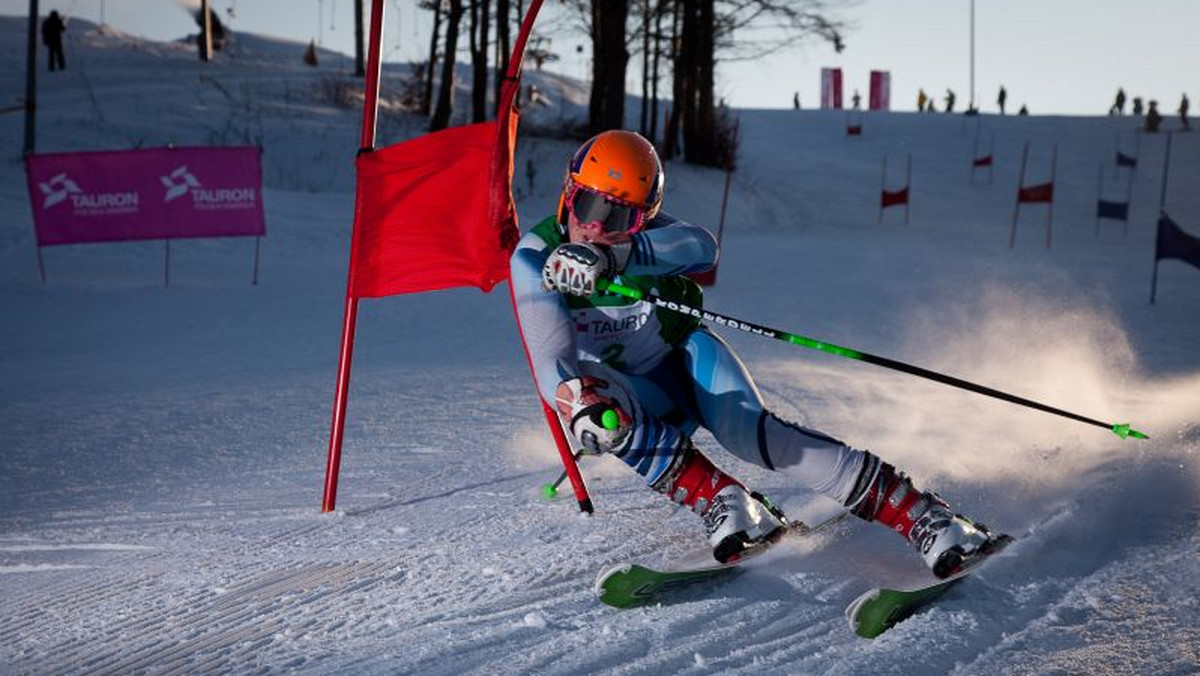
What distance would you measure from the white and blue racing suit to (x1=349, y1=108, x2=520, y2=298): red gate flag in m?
0.58

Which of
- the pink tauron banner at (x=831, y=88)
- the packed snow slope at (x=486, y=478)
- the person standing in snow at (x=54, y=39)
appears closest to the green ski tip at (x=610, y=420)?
the packed snow slope at (x=486, y=478)

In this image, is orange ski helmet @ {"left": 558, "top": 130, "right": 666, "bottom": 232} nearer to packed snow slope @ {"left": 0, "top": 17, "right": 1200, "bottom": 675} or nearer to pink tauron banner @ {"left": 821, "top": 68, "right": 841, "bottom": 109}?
packed snow slope @ {"left": 0, "top": 17, "right": 1200, "bottom": 675}

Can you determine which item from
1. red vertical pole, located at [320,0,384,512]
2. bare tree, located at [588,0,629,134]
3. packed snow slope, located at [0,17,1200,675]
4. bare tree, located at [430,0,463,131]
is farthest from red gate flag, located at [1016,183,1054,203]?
red vertical pole, located at [320,0,384,512]

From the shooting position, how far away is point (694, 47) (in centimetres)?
2648

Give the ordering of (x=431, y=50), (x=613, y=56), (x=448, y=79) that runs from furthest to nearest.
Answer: (x=431, y=50) → (x=448, y=79) → (x=613, y=56)

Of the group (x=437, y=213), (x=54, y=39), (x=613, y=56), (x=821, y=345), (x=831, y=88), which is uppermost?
(x=831, y=88)

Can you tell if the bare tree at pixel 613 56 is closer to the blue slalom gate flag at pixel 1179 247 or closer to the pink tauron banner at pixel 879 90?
the blue slalom gate flag at pixel 1179 247

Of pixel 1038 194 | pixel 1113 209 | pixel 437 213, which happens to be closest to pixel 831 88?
pixel 1038 194

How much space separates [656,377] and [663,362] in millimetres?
67

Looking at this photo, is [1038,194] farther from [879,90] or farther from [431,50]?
[879,90]

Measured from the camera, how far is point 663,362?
4.45 m

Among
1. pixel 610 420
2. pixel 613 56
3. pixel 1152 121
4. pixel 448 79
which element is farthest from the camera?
pixel 1152 121

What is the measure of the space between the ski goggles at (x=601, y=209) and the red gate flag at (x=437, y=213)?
642mm

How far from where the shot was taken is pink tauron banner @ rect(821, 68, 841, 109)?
159 ft
